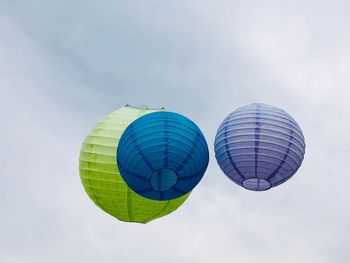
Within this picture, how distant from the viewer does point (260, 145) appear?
11078 millimetres

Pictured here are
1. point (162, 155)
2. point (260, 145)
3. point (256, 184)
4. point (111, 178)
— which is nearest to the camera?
point (162, 155)

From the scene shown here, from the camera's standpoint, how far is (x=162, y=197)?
1105cm

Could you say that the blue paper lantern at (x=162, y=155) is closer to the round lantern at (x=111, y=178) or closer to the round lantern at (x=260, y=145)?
the round lantern at (x=260, y=145)

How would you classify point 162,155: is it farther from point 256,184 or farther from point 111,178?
point 256,184

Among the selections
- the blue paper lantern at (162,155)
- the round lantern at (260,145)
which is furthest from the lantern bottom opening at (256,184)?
the blue paper lantern at (162,155)

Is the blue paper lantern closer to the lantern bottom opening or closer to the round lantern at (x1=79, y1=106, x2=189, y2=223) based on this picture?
the round lantern at (x1=79, y1=106, x2=189, y2=223)

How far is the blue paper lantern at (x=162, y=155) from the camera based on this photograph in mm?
10367

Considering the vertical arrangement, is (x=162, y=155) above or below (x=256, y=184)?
below

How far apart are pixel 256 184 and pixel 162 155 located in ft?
8.15

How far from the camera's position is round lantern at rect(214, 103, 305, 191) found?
11.1 m

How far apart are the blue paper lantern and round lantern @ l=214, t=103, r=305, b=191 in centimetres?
65

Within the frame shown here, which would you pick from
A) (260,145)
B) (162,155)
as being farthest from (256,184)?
(162,155)

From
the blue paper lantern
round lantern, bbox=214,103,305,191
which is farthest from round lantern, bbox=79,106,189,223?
round lantern, bbox=214,103,305,191

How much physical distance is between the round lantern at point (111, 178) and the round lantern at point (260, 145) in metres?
1.65
